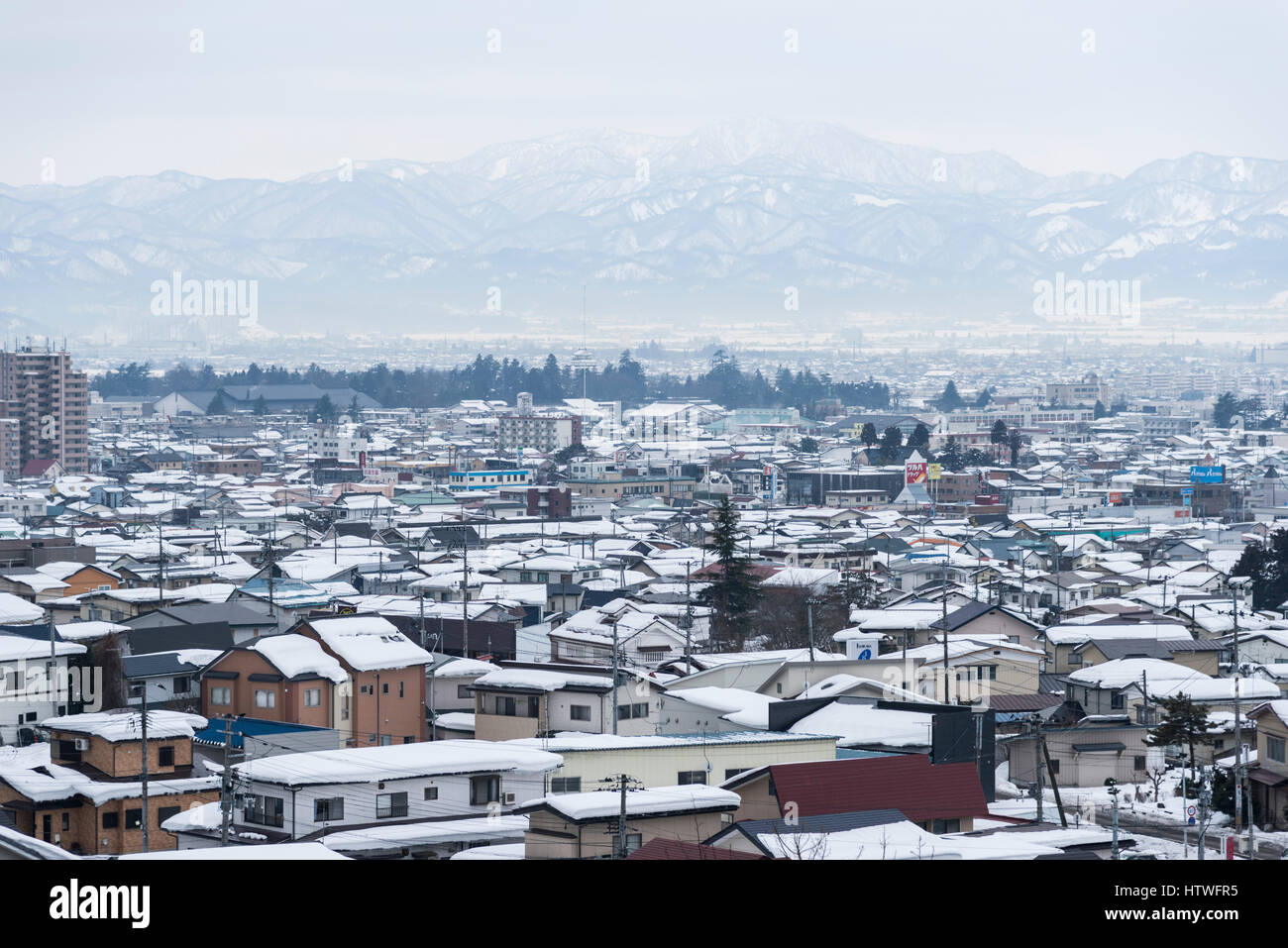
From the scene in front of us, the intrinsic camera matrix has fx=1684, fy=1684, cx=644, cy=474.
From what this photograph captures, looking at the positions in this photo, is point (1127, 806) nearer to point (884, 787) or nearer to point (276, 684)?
point (884, 787)

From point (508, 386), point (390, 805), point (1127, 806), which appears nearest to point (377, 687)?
point (390, 805)

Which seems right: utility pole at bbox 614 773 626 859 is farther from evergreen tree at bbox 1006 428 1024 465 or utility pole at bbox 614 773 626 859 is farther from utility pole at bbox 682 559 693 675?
evergreen tree at bbox 1006 428 1024 465

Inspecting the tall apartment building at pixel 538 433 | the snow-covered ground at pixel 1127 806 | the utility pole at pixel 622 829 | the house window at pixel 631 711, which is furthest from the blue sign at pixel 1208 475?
the utility pole at pixel 622 829

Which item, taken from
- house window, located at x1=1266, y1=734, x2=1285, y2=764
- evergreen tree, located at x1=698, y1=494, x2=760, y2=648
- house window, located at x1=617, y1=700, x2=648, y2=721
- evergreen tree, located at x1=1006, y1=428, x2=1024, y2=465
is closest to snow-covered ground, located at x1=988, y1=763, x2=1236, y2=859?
house window, located at x1=1266, y1=734, x2=1285, y2=764

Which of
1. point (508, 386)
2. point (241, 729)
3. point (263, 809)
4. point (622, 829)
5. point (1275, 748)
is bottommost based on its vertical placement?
point (1275, 748)

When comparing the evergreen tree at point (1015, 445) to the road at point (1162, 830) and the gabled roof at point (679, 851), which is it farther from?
the gabled roof at point (679, 851)
